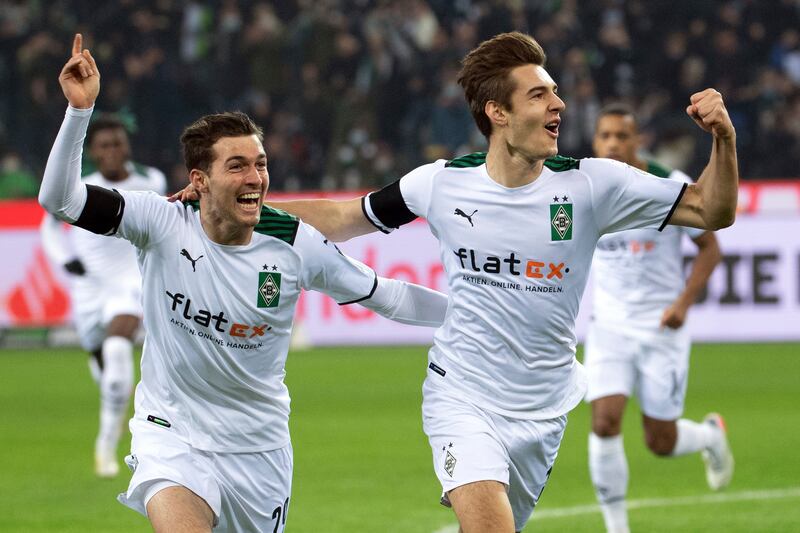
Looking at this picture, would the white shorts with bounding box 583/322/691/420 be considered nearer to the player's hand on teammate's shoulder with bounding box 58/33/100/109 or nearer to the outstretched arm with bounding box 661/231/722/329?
the outstretched arm with bounding box 661/231/722/329

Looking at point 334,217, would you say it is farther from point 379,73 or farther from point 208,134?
point 379,73

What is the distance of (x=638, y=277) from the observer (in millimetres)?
9016

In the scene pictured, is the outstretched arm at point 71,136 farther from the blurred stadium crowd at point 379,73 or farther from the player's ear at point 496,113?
the blurred stadium crowd at point 379,73

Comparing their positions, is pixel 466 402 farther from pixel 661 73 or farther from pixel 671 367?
pixel 661 73

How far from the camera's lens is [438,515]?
9.09 meters

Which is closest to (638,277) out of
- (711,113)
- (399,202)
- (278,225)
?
(399,202)

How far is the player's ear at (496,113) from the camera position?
591 cm

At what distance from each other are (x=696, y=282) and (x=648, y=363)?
22.1 inches

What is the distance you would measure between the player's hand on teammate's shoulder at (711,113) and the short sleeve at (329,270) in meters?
1.47

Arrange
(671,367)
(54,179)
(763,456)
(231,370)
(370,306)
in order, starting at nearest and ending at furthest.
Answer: (54,179)
(231,370)
(370,306)
(671,367)
(763,456)

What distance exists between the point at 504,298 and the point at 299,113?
1480 cm

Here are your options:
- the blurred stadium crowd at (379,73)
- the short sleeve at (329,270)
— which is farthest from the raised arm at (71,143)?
the blurred stadium crowd at (379,73)

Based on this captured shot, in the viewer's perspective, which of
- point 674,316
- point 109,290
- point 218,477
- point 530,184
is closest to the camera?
point 218,477

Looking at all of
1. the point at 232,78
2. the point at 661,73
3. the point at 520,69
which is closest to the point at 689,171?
the point at 661,73
